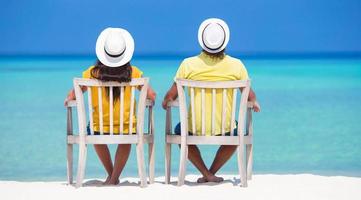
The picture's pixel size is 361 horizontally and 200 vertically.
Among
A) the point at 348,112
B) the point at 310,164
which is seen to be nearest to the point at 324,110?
the point at 348,112

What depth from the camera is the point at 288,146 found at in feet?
32.3

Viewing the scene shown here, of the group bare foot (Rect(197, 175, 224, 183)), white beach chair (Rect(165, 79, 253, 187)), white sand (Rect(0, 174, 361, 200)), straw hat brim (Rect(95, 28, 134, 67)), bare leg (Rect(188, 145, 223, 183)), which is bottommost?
white sand (Rect(0, 174, 361, 200))

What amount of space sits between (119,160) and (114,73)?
542mm

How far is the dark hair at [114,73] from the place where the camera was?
6020 millimetres

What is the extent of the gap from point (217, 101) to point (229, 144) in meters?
0.27

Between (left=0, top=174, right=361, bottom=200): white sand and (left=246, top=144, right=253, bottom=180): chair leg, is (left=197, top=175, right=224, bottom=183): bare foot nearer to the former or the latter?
(left=0, top=174, right=361, bottom=200): white sand

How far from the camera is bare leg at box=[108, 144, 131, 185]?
20.5 feet

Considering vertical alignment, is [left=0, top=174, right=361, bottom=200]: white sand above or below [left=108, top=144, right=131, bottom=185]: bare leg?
below

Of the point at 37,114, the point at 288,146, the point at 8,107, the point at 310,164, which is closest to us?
the point at 310,164

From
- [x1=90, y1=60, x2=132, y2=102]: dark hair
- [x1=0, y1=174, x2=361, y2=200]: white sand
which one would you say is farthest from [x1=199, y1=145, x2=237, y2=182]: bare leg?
[x1=90, y1=60, x2=132, y2=102]: dark hair

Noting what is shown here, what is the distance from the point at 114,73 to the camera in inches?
239

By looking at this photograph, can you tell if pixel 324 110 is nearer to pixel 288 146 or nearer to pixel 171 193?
pixel 288 146

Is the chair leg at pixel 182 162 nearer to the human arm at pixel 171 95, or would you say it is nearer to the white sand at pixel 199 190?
the white sand at pixel 199 190

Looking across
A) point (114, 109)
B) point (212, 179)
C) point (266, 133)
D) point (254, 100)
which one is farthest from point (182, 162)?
point (266, 133)
